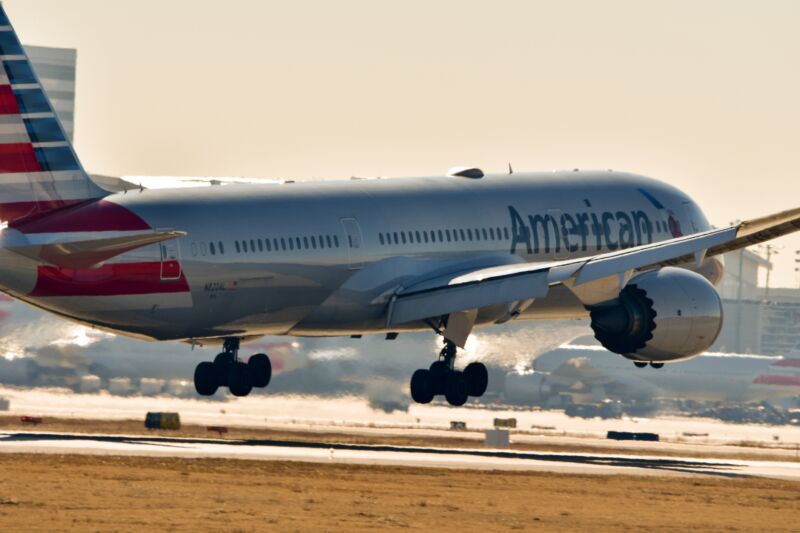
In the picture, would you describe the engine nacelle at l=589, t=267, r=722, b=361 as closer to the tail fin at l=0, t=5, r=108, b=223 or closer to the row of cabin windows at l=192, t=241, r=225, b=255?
the row of cabin windows at l=192, t=241, r=225, b=255

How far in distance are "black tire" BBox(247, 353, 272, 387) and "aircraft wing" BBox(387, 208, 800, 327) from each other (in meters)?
4.29

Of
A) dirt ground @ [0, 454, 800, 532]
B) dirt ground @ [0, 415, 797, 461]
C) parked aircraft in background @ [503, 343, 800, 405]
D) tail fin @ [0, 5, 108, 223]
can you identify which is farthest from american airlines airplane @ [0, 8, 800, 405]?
parked aircraft in background @ [503, 343, 800, 405]

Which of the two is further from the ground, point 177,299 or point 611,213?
point 611,213

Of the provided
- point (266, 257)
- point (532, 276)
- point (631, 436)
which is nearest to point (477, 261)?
point (532, 276)

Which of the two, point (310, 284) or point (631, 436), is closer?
point (310, 284)

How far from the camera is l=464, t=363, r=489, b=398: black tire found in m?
60.0

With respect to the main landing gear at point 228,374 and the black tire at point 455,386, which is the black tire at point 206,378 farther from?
the black tire at point 455,386

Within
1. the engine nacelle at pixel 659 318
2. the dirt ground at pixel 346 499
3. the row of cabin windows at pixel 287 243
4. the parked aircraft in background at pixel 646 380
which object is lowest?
the dirt ground at pixel 346 499

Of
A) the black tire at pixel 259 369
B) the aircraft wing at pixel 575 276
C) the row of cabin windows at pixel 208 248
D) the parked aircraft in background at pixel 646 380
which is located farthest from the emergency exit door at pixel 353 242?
the parked aircraft in background at pixel 646 380

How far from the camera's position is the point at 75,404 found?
92.4m

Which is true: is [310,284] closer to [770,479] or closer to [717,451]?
[770,479]

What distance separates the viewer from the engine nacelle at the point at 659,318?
184ft

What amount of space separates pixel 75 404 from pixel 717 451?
3356 cm

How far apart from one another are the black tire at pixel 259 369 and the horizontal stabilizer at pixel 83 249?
11.1m
